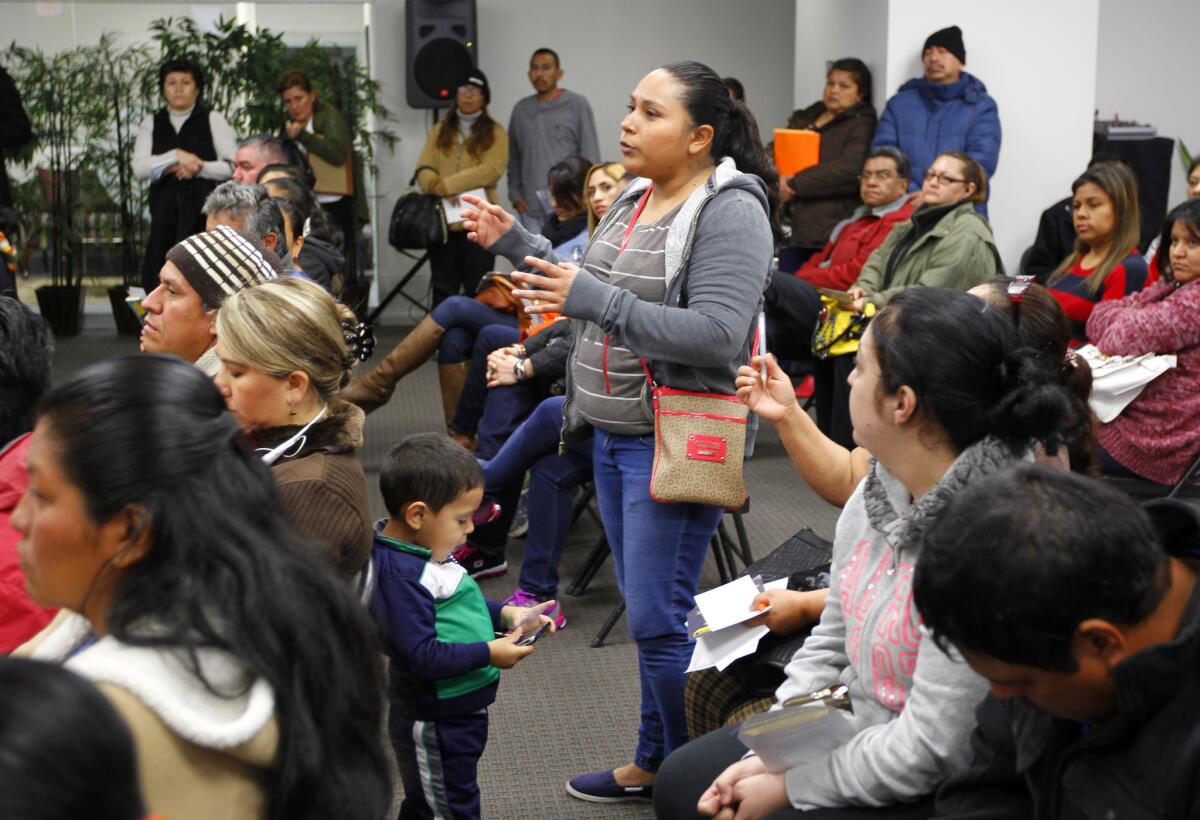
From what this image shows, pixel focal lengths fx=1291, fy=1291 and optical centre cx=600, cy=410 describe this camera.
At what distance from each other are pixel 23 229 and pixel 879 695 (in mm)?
7937

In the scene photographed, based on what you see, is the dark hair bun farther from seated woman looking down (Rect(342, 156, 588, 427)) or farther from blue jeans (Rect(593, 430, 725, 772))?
seated woman looking down (Rect(342, 156, 588, 427))

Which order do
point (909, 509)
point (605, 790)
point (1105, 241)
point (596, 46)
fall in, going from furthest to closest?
point (596, 46) < point (1105, 241) < point (605, 790) < point (909, 509)

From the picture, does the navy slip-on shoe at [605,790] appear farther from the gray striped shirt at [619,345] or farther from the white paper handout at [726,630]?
the gray striped shirt at [619,345]

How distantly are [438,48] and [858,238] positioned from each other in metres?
3.86

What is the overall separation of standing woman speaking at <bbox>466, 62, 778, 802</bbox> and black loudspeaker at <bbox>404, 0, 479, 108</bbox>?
6.15 meters

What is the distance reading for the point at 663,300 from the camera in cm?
241

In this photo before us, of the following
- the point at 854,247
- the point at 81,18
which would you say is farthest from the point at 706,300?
the point at 81,18

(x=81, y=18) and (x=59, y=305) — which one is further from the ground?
(x=81, y=18)

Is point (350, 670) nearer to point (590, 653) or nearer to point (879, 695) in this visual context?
point (879, 695)

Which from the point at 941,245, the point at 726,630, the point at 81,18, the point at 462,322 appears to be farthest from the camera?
the point at 81,18

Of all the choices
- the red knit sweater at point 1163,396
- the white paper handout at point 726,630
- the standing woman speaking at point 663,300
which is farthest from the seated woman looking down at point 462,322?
the white paper handout at point 726,630

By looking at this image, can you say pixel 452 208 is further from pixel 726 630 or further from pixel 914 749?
pixel 914 749

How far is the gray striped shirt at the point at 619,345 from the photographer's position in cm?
242

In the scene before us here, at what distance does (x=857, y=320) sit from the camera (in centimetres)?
484
